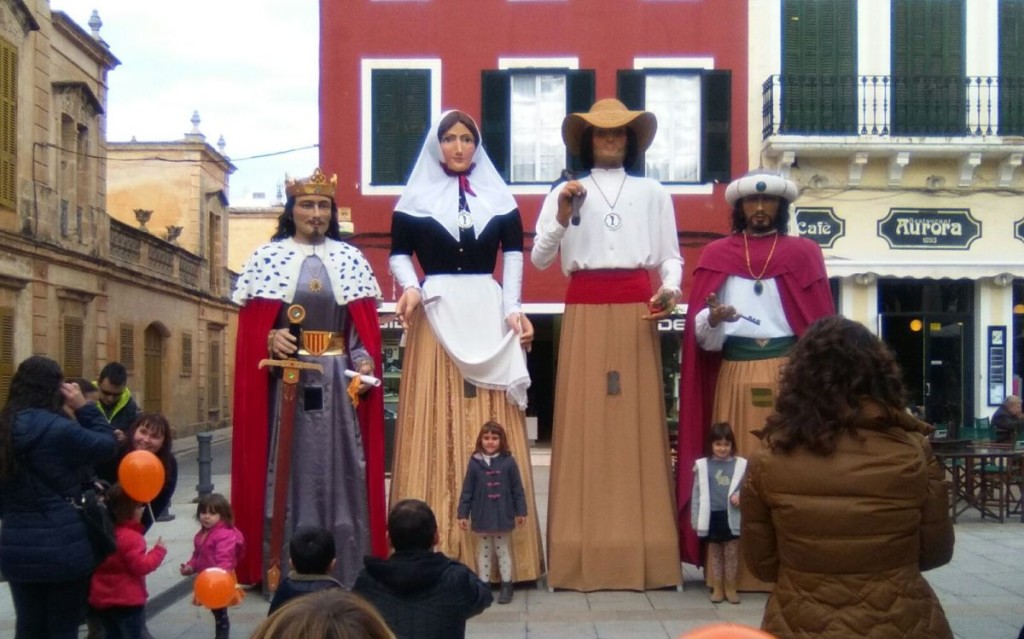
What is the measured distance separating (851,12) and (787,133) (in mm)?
1951

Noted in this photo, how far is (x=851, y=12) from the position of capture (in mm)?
16031

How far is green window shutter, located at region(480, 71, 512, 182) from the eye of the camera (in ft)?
53.1

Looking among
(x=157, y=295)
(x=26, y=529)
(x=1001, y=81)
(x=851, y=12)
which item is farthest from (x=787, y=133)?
(x=157, y=295)

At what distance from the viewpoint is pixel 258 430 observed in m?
6.39

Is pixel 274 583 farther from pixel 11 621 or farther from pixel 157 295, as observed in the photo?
pixel 157 295

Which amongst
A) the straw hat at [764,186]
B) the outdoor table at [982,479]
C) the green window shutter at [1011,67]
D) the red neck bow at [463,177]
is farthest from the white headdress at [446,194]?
the green window shutter at [1011,67]

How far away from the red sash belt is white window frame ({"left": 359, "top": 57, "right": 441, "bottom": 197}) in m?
9.95

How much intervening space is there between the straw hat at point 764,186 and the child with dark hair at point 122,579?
364 centimetres

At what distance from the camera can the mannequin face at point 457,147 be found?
665 cm

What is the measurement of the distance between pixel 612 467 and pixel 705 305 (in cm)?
106

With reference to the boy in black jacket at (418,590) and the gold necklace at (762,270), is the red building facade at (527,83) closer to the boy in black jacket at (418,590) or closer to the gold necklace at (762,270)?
the gold necklace at (762,270)

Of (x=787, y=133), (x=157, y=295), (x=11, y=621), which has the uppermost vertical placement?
(x=787, y=133)

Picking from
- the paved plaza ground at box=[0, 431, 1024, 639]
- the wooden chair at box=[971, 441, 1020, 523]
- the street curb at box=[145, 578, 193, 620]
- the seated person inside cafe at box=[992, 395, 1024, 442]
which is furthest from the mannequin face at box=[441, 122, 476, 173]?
the seated person inside cafe at box=[992, 395, 1024, 442]

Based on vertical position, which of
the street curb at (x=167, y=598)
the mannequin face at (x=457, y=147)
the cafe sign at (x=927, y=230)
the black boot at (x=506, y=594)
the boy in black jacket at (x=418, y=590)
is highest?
the cafe sign at (x=927, y=230)
